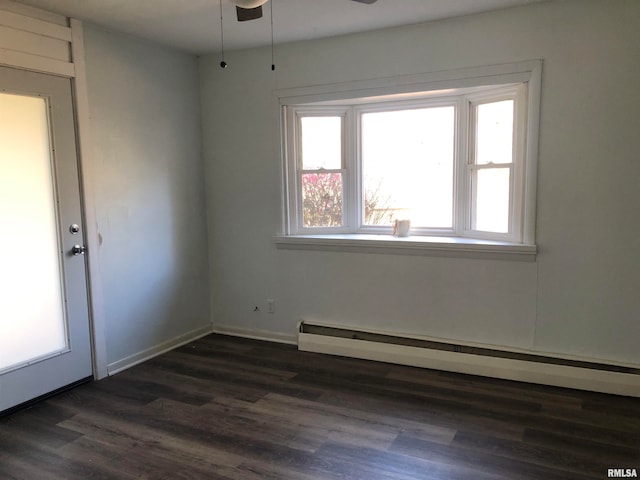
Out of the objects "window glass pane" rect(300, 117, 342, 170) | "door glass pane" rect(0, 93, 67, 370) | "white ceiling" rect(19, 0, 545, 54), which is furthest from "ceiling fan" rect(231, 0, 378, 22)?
"window glass pane" rect(300, 117, 342, 170)

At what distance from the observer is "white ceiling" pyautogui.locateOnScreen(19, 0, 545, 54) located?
3035mm

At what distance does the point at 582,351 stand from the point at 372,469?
1.76m

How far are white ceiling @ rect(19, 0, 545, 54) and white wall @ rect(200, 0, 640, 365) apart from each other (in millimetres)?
159

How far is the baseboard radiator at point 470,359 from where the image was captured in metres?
3.10

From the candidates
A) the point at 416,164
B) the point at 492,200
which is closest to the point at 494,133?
the point at 492,200

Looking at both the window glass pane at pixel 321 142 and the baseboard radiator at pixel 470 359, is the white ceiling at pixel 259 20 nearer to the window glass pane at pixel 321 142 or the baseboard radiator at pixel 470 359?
the window glass pane at pixel 321 142

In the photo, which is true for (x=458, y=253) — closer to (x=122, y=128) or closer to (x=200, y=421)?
(x=200, y=421)

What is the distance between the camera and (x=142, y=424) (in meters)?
2.83

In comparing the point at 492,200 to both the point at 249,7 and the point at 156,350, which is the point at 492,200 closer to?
the point at 249,7

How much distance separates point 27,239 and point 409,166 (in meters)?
2.76

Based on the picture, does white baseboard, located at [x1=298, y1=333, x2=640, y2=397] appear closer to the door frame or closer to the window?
the window

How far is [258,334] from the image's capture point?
437 cm

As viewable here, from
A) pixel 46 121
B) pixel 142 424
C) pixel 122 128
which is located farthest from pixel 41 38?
pixel 142 424

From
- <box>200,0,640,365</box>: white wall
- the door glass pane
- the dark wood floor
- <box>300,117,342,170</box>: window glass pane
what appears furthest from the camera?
<box>300,117,342,170</box>: window glass pane
